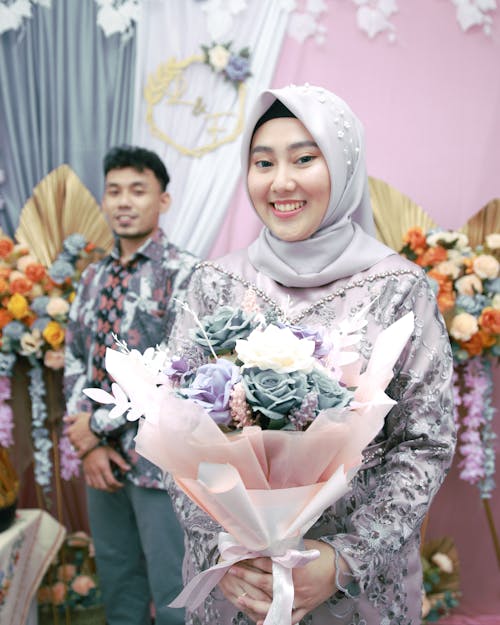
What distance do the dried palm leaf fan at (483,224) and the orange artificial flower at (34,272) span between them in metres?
1.51

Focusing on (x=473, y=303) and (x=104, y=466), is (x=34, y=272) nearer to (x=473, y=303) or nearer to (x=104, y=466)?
(x=104, y=466)

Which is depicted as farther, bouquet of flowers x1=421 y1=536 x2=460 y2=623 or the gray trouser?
bouquet of flowers x1=421 y1=536 x2=460 y2=623

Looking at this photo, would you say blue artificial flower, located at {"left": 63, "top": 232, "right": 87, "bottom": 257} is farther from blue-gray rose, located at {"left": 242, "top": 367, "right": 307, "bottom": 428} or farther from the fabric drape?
blue-gray rose, located at {"left": 242, "top": 367, "right": 307, "bottom": 428}

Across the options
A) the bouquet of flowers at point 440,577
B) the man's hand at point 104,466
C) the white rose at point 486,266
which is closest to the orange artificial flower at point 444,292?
the white rose at point 486,266

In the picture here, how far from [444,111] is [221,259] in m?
1.59

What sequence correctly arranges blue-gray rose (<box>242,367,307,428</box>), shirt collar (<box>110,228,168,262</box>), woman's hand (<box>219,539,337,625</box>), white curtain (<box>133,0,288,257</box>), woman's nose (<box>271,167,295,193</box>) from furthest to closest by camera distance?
white curtain (<box>133,0,288,257</box>)
shirt collar (<box>110,228,168,262</box>)
woman's nose (<box>271,167,295,193</box>)
woman's hand (<box>219,539,337,625</box>)
blue-gray rose (<box>242,367,307,428</box>)

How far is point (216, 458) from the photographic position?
2.80ft

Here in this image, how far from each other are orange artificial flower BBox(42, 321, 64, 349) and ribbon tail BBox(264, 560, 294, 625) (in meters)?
1.52

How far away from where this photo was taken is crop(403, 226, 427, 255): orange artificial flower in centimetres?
232

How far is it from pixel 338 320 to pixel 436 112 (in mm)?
1689

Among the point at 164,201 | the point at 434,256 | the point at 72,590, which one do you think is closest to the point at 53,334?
the point at 164,201

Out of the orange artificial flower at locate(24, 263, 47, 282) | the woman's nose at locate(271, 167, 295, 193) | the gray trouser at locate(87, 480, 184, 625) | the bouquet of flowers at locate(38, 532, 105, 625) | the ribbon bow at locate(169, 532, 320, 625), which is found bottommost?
the bouquet of flowers at locate(38, 532, 105, 625)

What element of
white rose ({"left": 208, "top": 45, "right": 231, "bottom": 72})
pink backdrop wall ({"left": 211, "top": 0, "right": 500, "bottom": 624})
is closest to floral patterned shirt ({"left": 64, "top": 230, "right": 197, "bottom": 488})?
pink backdrop wall ({"left": 211, "top": 0, "right": 500, "bottom": 624})

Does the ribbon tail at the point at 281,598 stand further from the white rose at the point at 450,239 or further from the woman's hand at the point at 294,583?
the white rose at the point at 450,239
